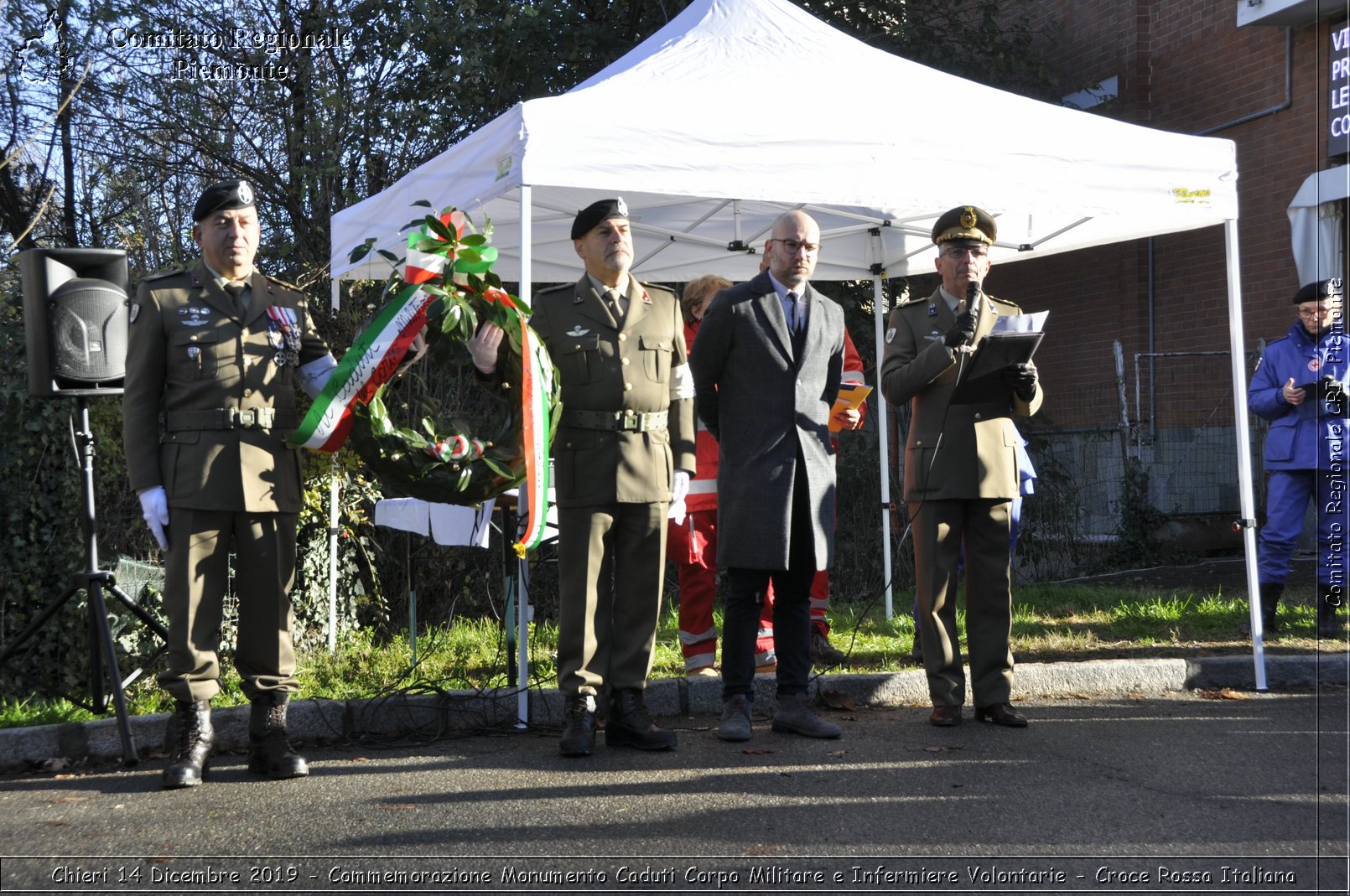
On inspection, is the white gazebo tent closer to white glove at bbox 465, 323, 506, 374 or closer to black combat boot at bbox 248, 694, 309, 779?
white glove at bbox 465, 323, 506, 374

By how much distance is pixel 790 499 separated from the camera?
17.9 ft

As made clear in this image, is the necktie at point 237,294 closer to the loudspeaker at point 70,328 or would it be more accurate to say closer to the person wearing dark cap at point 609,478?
the loudspeaker at point 70,328

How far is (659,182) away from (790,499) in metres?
1.52

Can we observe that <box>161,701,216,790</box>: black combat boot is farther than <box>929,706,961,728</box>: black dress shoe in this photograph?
No

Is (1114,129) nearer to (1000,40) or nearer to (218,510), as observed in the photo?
(218,510)

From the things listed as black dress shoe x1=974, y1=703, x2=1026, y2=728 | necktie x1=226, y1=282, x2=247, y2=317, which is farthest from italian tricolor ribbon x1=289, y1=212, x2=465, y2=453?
black dress shoe x1=974, y1=703, x2=1026, y2=728

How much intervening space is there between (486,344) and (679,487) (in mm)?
1066

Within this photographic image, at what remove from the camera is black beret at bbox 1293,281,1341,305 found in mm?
7965

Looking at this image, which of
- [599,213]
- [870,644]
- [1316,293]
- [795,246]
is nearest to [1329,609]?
[1316,293]

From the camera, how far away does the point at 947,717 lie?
5660mm

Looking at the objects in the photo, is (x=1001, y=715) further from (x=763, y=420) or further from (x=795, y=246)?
(x=795, y=246)

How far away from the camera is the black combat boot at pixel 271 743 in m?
4.86

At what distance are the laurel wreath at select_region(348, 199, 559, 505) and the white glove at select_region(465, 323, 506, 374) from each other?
0.03m

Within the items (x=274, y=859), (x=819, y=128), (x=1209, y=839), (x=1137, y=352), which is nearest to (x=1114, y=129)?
(x=819, y=128)
